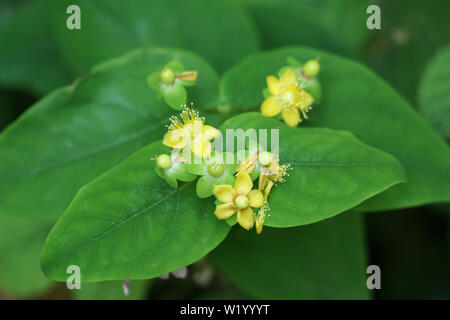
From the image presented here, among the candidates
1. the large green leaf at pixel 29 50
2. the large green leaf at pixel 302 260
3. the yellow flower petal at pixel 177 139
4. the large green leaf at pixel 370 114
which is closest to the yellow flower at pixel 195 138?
the yellow flower petal at pixel 177 139

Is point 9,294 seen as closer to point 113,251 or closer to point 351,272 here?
point 113,251

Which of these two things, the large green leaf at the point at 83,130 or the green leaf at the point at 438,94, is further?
the green leaf at the point at 438,94

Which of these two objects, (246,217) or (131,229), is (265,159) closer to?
(246,217)

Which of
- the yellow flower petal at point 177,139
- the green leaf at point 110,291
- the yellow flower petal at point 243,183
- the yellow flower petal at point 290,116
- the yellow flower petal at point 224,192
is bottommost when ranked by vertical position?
the green leaf at point 110,291

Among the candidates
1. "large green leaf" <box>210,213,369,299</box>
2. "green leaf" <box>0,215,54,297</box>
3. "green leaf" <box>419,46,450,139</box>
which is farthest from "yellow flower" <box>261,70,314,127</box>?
"green leaf" <box>0,215,54,297</box>

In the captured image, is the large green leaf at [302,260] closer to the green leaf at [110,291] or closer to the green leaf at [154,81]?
the green leaf at [110,291]

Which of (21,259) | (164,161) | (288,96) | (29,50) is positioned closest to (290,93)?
(288,96)

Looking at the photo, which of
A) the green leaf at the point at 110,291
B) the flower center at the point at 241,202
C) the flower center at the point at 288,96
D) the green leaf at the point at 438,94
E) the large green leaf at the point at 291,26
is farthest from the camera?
the large green leaf at the point at 291,26

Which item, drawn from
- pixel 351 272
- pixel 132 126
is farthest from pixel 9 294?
pixel 351 272
